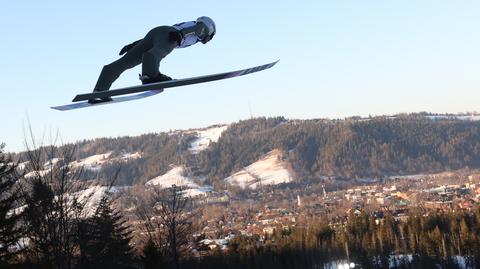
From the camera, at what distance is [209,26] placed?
6.17 meters

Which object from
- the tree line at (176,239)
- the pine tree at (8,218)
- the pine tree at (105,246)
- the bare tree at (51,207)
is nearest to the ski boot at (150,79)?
the bare tree at (51,207)

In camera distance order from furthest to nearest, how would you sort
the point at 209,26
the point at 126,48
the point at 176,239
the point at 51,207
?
the point at 176,239
the point at 51,207
the point at 209,26
the point at 126,48

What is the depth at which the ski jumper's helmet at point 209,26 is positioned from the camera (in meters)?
6.16

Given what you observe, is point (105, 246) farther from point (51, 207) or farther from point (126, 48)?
point (126, 48)

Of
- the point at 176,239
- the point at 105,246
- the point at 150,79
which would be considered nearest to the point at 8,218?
the point at 176,239

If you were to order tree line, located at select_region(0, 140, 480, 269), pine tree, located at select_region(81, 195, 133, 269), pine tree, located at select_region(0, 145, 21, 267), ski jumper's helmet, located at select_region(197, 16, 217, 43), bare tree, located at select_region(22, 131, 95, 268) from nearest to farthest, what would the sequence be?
1. ski jumper's helmet, located at select_region(197, 16, 217, 43)
2. bare tree, located at select_region(22, 131, 95, 268)
3. tree line, located at select_region(0, 140, 480, 269)
4. pine tree, located at select_region(0, 145, 21, 267)
5. pine tree, located at select_region(81, 195, 133, 269)

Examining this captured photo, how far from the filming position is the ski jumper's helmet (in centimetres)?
616

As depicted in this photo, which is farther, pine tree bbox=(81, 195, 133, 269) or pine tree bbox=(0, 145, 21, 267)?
pine tree bbox=(81, 195, 133, 269)

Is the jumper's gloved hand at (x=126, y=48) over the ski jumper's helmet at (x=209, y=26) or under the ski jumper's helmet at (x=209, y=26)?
under

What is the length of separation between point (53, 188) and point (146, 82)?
8.89 metres

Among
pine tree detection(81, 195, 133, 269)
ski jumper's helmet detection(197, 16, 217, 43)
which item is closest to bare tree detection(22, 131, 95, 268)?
ski jumper's helmet detection(197, 16, 217, 43)

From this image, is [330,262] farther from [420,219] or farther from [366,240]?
[420,219]

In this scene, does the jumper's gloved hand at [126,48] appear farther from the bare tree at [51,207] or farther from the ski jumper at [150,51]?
the bare tree at [51,207]

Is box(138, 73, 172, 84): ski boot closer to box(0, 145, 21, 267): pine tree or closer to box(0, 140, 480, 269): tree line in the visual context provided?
box(0, 140, 480, 269): tree line
